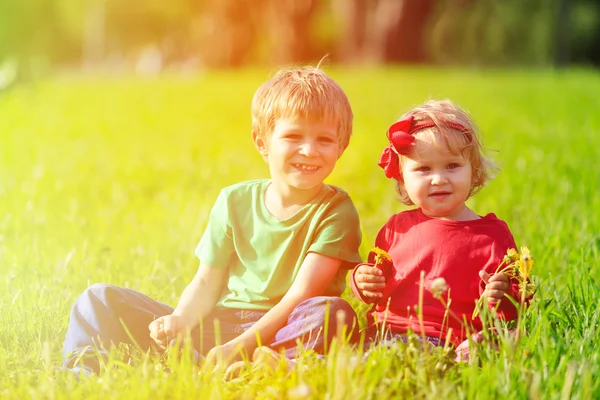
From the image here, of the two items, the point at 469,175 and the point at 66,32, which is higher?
the point at 66,32

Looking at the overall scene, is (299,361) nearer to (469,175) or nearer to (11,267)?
(469,175)

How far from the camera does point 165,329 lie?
10.2 ft

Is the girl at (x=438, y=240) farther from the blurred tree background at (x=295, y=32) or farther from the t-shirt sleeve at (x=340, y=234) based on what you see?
the blurred tree background at (x=295, y=32)

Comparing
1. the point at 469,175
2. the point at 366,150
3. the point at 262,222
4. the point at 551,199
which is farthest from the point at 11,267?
the point at 366,150

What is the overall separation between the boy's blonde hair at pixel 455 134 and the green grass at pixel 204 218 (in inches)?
9.2

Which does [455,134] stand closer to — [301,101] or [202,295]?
[301,101]

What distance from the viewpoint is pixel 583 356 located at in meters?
2.77

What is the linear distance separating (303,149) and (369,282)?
55cm

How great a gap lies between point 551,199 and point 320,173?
307 centimetres

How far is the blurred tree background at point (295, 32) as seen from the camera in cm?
2644

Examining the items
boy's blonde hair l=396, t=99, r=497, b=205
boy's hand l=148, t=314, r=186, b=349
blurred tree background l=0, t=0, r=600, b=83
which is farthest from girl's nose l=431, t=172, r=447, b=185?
blurred tree background l=0, t=0, r=600, b=83

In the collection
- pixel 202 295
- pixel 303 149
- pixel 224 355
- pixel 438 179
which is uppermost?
pixel 303 149

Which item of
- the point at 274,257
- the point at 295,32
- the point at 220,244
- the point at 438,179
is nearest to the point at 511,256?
the point at 438,179

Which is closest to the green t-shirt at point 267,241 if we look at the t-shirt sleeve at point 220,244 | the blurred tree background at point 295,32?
the t-shirt sleeve at point 220,244
